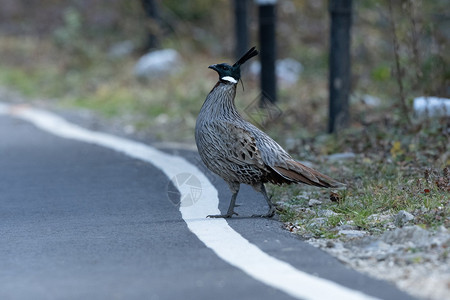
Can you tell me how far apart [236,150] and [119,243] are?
1.24 m

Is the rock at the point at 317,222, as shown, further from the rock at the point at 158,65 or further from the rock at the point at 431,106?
the rock at the point at 158,65

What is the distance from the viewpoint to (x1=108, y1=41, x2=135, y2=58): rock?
22.9m

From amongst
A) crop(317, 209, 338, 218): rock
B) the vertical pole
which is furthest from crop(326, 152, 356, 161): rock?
the vertical pole

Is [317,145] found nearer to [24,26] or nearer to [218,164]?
[218,164]

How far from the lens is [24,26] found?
29.7 m

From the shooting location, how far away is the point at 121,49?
77.8ft

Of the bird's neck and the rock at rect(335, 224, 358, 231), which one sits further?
the bird's neck

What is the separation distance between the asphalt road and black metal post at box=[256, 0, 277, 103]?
13.9 feet

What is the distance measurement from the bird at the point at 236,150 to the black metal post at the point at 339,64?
4.80 meters

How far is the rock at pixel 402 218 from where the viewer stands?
604 cm

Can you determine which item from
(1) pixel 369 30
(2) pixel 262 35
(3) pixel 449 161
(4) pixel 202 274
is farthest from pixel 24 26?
(4) pixel 202 274

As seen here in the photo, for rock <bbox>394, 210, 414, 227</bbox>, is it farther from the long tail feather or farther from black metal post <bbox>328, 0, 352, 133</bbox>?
black metal post <bbox>328, 0, 352, 133</bbox>

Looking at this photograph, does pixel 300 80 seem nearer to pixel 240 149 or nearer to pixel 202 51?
pixel 202 51

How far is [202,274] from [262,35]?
29.9 ft
